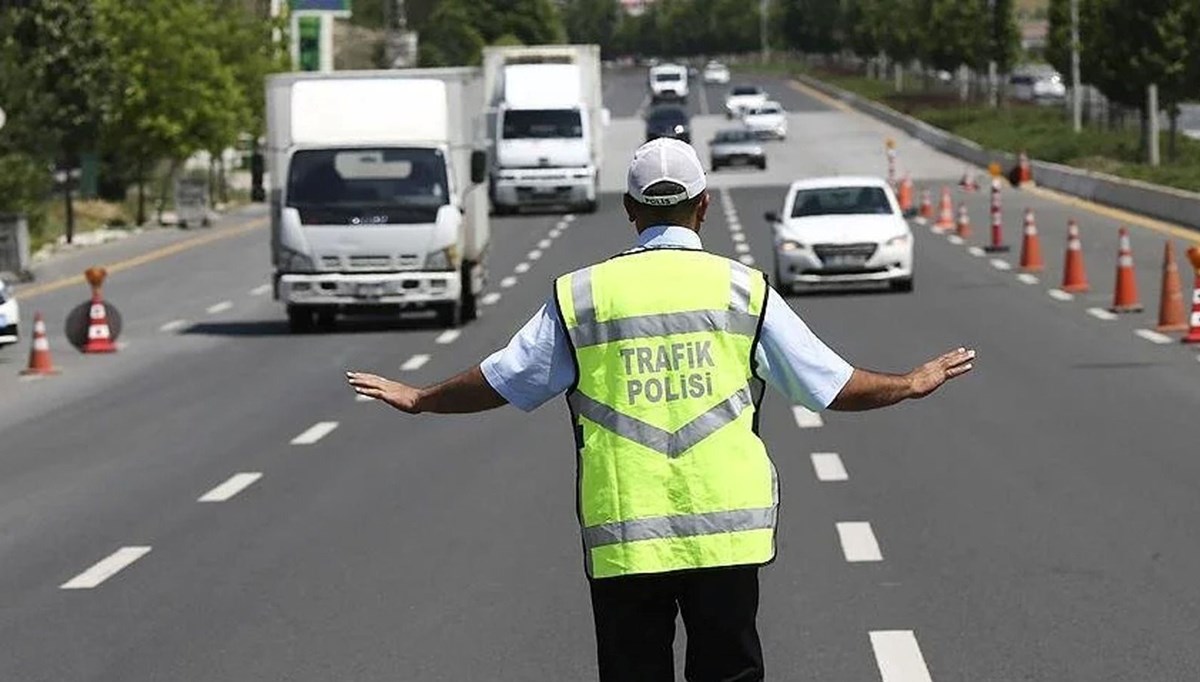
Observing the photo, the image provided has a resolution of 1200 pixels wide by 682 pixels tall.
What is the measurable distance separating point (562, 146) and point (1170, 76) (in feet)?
53.8

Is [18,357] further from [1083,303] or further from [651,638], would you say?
[651,638]

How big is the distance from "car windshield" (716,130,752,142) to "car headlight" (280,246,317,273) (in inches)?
1978

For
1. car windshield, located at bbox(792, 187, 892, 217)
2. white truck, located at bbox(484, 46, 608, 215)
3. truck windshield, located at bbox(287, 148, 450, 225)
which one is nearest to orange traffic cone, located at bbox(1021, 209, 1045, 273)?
car windshield, located at bbox(792, 187, 892, 217)

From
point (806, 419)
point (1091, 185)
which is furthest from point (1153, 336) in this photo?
point (1091, 185)

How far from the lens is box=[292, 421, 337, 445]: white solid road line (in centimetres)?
1842

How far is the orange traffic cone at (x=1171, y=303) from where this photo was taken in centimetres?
2514

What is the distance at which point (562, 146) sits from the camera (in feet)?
185

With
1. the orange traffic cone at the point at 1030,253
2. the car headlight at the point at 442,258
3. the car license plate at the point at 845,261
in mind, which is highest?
the car headlight at the point at 442,258

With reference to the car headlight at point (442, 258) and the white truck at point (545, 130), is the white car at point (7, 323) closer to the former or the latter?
the car headlight at point (442, 258)

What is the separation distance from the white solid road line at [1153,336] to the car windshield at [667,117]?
71.7m

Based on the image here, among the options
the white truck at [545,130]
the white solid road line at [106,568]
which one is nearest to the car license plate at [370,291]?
the white solid road line at [106,568]

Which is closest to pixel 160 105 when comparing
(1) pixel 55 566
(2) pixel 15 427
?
(2) pixel 15 427

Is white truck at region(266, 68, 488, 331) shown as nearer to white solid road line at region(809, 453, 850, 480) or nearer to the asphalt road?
the asphalt road

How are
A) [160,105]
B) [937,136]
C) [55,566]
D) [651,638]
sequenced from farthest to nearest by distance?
[937,136], [160,105], [55,566], [651,638]
